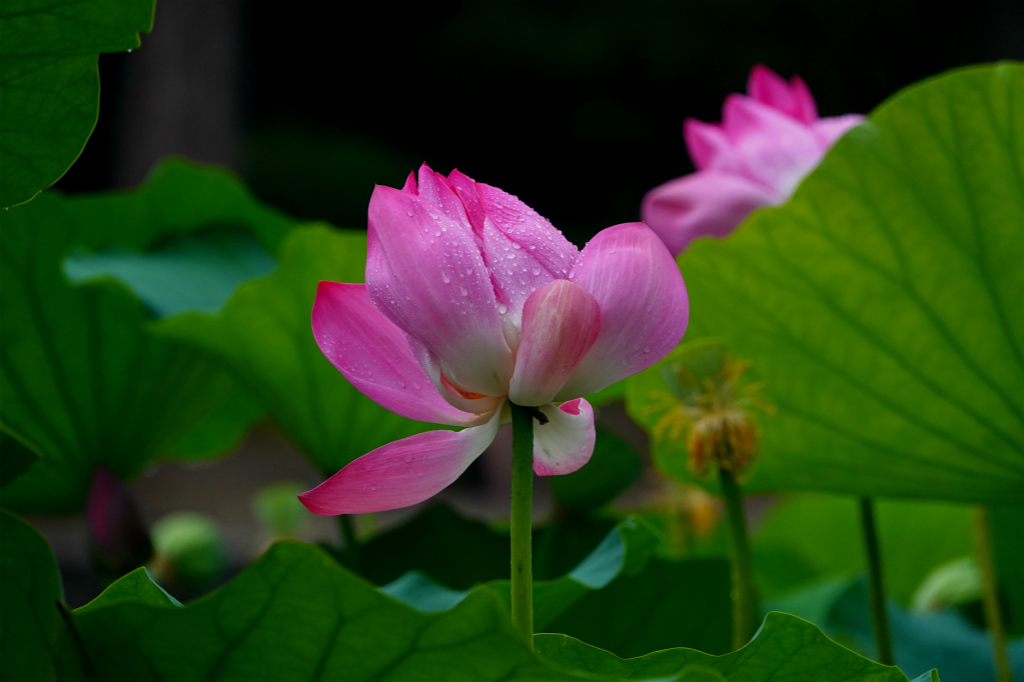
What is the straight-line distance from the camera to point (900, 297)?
50 cm

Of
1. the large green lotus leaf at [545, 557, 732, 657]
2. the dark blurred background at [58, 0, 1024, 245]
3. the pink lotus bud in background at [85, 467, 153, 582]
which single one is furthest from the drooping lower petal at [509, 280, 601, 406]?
the dark blurred background at [58, 0, 1024, 245]

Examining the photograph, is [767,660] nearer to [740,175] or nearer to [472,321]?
[472,321]

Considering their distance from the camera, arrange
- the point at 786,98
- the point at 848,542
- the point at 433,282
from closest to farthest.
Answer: the point at 433,282 < the point at 786,98 < the point at 848,542

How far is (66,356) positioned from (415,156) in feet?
17.2

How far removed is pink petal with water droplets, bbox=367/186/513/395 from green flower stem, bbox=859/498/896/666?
0.29 metres

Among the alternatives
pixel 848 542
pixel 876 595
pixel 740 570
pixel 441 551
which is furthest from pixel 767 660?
pixel 848 542

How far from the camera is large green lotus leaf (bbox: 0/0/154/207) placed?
0.97 ft

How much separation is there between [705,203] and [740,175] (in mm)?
33

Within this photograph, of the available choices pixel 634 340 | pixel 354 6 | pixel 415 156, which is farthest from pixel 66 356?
pixel 354 6

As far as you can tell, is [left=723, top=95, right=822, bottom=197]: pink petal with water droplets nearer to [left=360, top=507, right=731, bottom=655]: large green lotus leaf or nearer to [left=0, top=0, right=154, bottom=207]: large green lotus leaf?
[left=360, top=507, right=731, bottom=655]: large green lotus leaf

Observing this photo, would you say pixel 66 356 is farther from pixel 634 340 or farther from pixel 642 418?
pixel 634 340

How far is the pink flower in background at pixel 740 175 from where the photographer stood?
0.55m

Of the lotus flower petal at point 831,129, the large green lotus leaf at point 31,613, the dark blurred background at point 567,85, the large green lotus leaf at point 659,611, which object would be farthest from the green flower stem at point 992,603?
the dark blurred background at point 567,85

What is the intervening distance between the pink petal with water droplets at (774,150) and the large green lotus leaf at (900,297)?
42 mm
